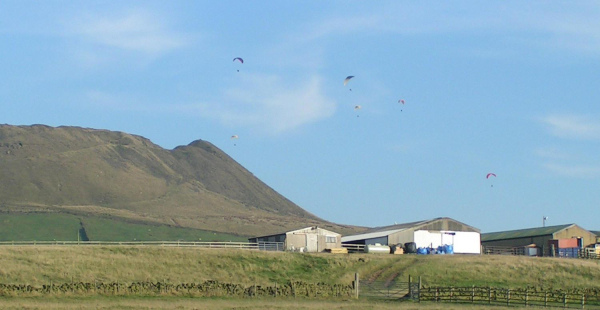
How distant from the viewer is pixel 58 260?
201 feet

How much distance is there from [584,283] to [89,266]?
4074 centimetres

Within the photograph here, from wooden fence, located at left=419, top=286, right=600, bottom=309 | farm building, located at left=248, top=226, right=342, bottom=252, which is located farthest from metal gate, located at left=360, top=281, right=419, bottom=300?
farm building, located at left=248, top=226, right=342, bottom=252

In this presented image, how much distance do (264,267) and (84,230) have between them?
9169 cm

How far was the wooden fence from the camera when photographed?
173 ft

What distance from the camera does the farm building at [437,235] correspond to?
84.0 m

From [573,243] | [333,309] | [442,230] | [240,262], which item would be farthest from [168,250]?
[573,243]

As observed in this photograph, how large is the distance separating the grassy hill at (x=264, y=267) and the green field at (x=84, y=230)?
7720 cm

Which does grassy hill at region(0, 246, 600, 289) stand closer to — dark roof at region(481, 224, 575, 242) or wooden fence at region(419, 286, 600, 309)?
wooden fence at region(419, 286, 600, 309)

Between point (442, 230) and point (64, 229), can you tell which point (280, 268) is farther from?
point (64, 229)

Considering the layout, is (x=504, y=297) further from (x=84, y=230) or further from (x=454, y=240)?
(x=84, y=230)

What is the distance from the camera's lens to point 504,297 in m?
53.2

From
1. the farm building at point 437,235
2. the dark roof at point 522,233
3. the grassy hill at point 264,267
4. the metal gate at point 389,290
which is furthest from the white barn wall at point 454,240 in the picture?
the metal gate at point 389,290

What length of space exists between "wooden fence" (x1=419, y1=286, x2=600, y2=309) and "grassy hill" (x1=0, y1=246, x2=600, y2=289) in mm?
8843

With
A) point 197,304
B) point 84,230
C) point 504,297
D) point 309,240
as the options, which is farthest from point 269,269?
point 84,230
